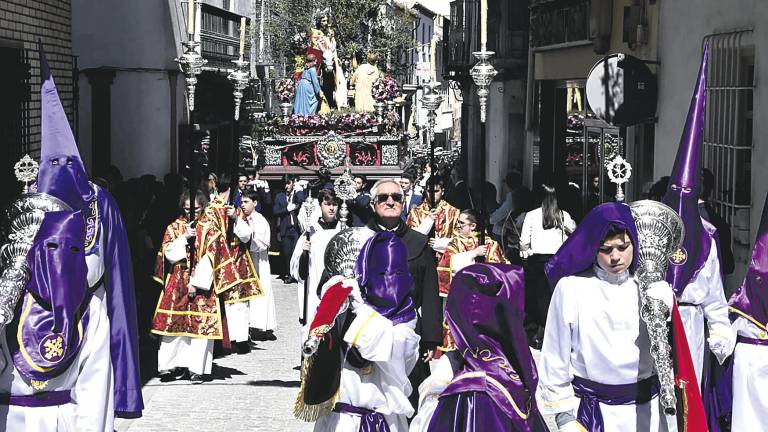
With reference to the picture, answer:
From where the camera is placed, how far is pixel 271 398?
444 inches

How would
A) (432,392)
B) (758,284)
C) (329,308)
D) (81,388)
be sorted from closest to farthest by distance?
(432,392)
(329,308)
(81,388)
(758,284)

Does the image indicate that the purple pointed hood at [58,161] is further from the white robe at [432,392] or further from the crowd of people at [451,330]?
the white robe at [432,392]

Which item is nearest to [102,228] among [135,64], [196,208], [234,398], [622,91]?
[234,398]

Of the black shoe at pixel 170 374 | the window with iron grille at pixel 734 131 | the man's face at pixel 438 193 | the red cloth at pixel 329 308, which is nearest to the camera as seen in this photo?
the red cloth at pixel 329 308

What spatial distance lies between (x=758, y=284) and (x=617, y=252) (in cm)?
166

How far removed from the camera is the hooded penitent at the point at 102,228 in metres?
7.25

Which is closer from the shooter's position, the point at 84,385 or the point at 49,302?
the point at 49,302

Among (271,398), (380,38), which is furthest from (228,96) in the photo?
(271,398)

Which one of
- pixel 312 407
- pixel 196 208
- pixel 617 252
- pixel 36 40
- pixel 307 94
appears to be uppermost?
pixel 36 40

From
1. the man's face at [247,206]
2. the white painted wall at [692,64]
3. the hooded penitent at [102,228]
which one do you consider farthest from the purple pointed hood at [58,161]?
the man's face at [247,206]

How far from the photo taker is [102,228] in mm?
7422

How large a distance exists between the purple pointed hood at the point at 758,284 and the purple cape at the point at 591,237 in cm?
147

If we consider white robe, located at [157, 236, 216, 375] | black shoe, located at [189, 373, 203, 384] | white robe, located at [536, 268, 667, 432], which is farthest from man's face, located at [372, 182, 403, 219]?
black shoe, located at [189, 373, 203, 384]

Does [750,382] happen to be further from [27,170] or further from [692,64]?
[692,64]
